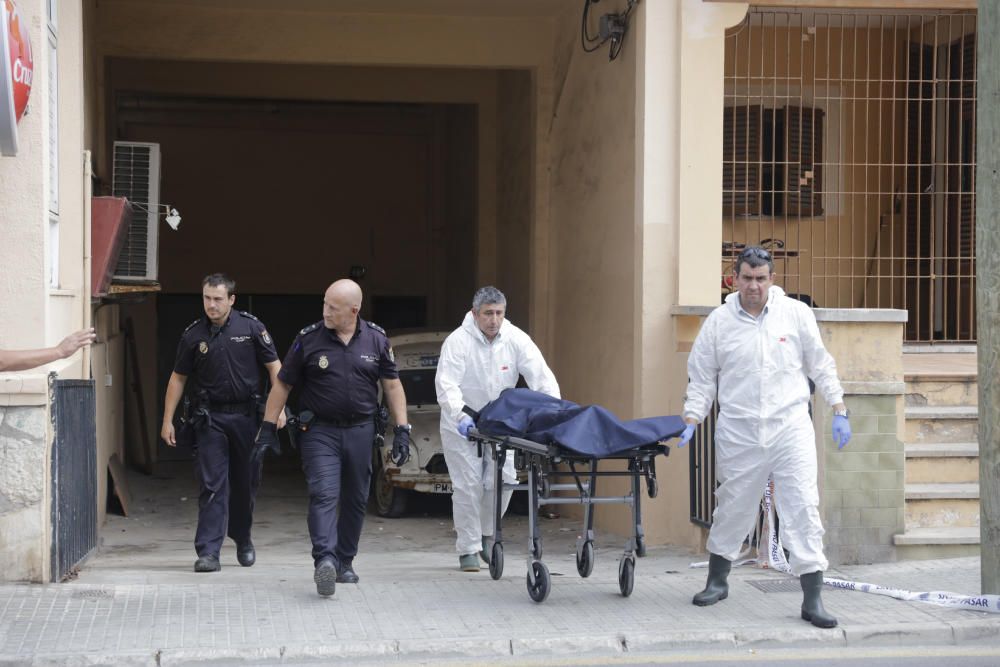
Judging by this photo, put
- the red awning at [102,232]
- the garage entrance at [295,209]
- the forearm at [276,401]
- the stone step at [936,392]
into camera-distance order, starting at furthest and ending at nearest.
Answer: the garage entrance at [295,209] < the red awning at [102,232] < the stone step at [936,392] < the forearm at [276,401]

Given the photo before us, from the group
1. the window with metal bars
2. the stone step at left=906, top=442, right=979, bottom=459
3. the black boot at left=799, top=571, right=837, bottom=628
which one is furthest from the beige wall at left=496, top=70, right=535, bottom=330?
the black boot at left=799, top=571, right=837, bottom=628

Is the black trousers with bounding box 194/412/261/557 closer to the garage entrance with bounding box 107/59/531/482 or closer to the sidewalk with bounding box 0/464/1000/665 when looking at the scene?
the sidewalk with bounding box 0/464/1000/665

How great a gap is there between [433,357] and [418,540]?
288cm

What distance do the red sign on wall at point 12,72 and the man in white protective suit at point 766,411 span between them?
4209 millimetres

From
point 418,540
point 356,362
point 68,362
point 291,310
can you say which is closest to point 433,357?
point 418,540

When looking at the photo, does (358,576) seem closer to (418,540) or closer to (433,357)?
(418,540)

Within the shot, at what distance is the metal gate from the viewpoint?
821 centimetres

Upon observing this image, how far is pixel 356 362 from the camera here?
820 centimetres

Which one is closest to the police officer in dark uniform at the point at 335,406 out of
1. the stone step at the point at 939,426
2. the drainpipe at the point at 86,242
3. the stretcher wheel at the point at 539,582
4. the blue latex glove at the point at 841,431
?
the stretcher wheel at the point at 539,582

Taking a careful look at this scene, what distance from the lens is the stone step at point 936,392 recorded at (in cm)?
1066

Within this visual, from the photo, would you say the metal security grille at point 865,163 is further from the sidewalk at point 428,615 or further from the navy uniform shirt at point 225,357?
the navy uniform shirt at point 225,357

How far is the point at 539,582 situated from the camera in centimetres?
786

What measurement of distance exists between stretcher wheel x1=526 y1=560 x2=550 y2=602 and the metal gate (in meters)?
2.92

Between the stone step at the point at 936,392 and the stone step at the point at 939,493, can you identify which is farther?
the stone step at the point at 936,392
